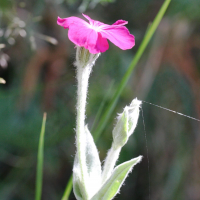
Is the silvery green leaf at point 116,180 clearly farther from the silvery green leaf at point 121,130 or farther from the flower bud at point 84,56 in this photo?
the flower bud at point 84,56

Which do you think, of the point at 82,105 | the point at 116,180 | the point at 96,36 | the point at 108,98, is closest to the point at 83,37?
the point at 96,36

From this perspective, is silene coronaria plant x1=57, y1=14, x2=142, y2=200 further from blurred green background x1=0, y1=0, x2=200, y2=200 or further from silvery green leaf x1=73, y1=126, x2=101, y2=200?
blurred green background x1=0, y1=0, x2=200, y2=200

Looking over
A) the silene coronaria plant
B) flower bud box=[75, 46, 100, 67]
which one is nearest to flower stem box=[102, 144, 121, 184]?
the silene coronaria plant

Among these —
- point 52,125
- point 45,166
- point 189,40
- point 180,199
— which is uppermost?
point 189,40

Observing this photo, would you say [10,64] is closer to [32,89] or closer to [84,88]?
[32,89]

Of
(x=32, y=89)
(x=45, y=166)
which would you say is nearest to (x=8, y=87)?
(x=32, y=89)

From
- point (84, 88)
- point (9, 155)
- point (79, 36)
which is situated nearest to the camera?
point (79, 36)

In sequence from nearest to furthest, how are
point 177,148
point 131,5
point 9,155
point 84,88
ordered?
point 84,88, point 9,155, point 177,148, point 131,5
